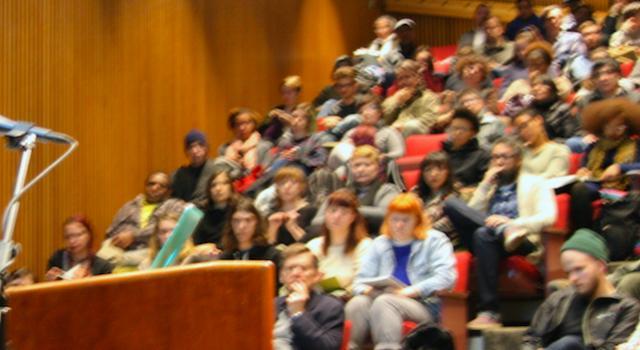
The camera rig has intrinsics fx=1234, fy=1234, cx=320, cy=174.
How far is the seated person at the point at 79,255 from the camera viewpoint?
5.34 m

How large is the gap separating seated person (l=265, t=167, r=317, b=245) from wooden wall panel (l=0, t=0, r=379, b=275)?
1136 mm

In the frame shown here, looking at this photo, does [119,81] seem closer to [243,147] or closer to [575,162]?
[243,147]

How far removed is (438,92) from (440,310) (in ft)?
11.3

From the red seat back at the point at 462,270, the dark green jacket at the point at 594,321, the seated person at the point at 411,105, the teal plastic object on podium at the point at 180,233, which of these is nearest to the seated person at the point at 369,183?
the red seat back at the point at 462,270

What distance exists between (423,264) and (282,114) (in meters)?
2.85

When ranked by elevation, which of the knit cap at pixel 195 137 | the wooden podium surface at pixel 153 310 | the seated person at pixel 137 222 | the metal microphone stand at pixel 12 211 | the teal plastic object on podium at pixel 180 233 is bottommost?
the seated person at pixel 137 222

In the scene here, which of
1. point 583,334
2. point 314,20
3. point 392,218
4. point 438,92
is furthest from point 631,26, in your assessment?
point 583,334

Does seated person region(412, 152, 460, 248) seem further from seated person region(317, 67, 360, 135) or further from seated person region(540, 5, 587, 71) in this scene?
seated person region(540, 5, 587, 71)

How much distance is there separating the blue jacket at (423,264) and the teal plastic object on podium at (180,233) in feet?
6.05

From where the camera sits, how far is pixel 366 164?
5609 millimetres

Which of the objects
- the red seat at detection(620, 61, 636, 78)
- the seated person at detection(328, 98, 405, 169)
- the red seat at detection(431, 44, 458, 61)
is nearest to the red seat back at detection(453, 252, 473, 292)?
the seated person at detection(328, 98, 405, 169)

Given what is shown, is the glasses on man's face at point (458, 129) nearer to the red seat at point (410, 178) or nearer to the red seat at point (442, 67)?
the red seat at point (410, 178)

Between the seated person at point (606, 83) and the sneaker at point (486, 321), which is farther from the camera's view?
the seated person at point (606, 83)

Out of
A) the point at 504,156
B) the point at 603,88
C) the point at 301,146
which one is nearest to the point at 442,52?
the point at 301,146
